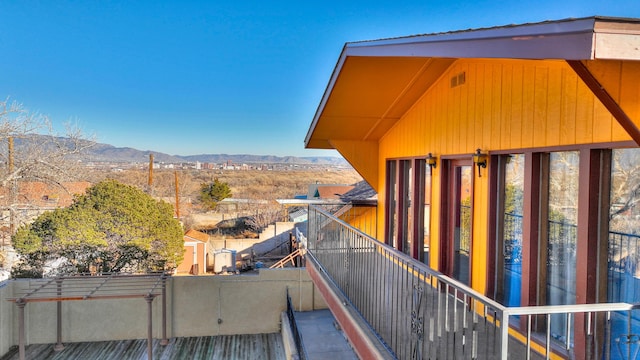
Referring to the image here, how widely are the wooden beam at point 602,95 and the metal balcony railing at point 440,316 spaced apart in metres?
0.99

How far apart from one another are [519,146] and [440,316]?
2132 mm

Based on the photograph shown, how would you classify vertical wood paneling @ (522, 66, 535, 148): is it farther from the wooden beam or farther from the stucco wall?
the stucco wall

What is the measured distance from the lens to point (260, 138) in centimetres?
6950

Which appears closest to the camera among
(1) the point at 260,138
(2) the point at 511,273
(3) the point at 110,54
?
(2) the point at 511,273

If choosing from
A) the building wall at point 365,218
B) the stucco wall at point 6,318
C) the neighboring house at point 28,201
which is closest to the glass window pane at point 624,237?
the building wall at point 365,218

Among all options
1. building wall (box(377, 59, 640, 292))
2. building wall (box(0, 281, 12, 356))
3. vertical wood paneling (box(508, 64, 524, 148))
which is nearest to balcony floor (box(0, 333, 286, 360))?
building wall (box(0, 281, 12, 356))

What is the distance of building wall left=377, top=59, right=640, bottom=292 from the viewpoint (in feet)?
9.40

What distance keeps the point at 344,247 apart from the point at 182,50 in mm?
41883

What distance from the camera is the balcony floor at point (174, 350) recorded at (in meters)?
9.81

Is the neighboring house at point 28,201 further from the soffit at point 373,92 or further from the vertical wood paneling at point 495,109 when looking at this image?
the vertical wood paneling at point 495,109

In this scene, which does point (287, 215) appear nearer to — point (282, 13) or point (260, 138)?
point (282, 13)

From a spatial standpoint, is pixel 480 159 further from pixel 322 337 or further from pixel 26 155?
pixel 26 155

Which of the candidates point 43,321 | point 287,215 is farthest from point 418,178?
point 287,215

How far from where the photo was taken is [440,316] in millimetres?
2533
